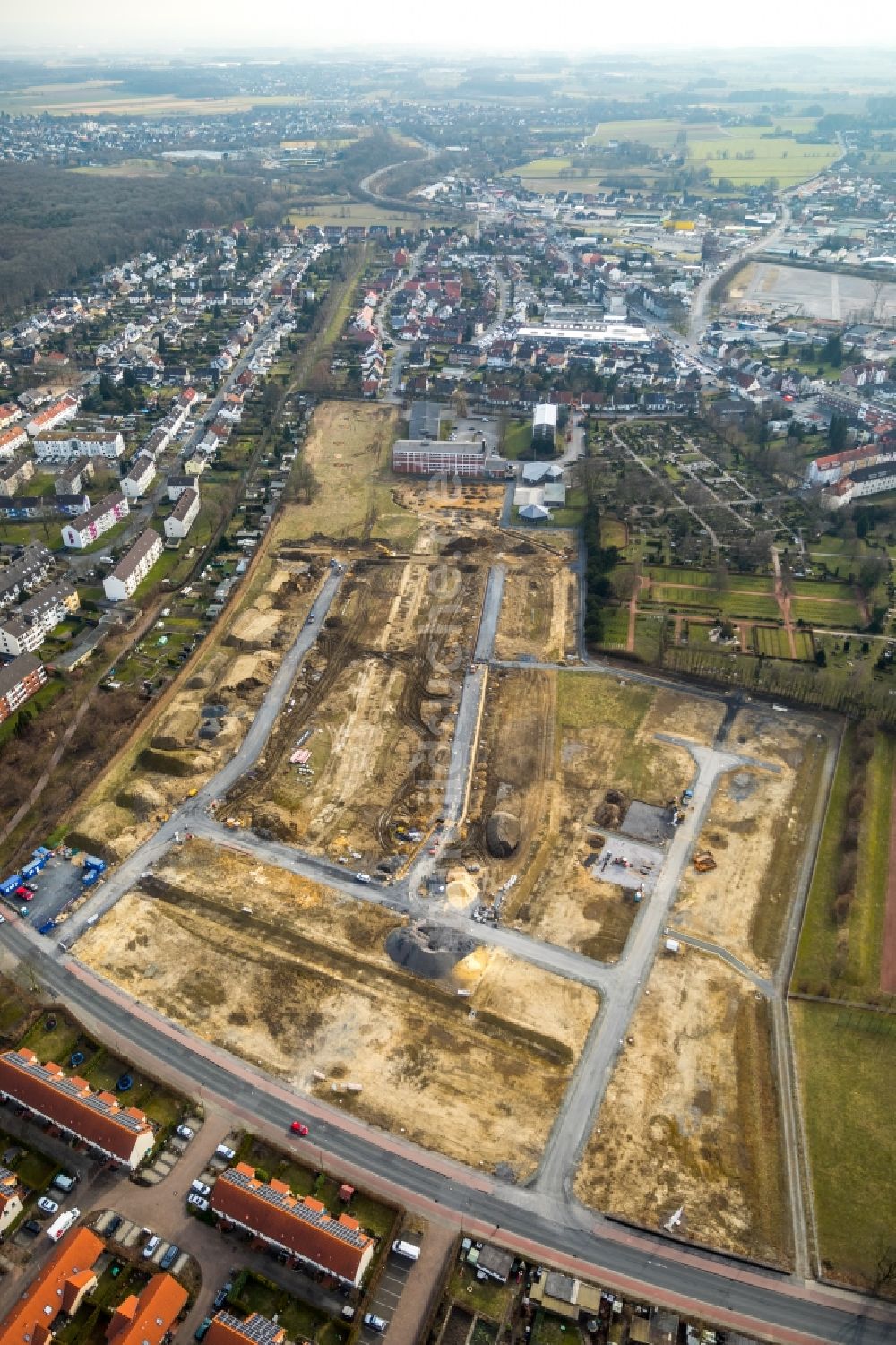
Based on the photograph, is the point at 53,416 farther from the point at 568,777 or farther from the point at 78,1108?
the point at 78,1108

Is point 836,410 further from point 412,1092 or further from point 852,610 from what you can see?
point 412,1092

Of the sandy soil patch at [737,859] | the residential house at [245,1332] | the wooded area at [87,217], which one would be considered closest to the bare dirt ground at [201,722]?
the residential house at [245,1332]

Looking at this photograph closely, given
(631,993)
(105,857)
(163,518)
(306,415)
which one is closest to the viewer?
(631,993)

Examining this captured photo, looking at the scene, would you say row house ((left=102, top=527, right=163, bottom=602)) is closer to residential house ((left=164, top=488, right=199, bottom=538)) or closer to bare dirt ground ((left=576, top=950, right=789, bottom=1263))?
residential house ((left=164, top=488, right=199, bottom=538))

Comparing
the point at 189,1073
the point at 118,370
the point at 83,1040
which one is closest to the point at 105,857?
the point at 83,1040

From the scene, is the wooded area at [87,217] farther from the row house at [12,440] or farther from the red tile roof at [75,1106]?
the red tile roof at [75,1106]

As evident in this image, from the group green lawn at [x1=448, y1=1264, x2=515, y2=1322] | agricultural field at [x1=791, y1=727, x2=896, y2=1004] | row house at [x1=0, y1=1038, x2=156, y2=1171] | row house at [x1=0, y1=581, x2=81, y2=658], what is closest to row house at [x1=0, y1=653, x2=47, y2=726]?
row house at [x1=0, y1=581, x2=81, y2=658]
